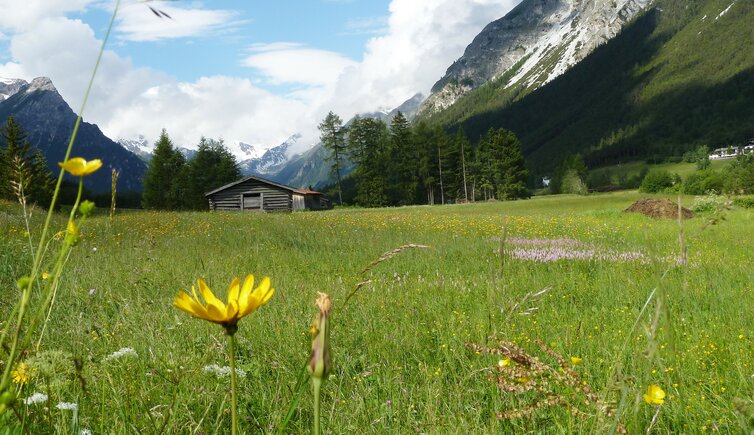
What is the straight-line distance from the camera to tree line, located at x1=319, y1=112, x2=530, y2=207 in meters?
64.2

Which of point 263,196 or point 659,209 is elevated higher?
point 263,196

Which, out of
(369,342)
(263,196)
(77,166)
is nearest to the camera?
(77,166)

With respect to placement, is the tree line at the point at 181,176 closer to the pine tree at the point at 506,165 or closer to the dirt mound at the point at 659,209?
the pine tree at the point at 506,165

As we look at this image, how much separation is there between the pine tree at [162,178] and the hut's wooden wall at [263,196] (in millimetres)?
14262

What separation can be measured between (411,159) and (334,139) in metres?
11.4

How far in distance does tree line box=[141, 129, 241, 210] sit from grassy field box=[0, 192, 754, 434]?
179 ft

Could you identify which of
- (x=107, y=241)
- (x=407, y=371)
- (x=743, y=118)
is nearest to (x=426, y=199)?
(x=107, y=241)

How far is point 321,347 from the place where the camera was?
2.78 ft

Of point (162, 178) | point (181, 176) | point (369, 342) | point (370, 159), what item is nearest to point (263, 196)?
point (181, 176)

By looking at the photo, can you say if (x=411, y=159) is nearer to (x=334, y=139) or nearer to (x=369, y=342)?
(x=334, y=139)

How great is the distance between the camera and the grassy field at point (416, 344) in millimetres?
2055

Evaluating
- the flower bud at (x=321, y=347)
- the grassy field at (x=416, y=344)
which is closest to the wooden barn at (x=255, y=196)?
the grassy field at (x=416, y=344)

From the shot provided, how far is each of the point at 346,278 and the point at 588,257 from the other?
175 inches

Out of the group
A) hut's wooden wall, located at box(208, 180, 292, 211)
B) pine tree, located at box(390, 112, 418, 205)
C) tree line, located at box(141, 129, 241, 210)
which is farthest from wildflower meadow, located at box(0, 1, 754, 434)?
pine tree, located at box(390, 112, 418, 205)
